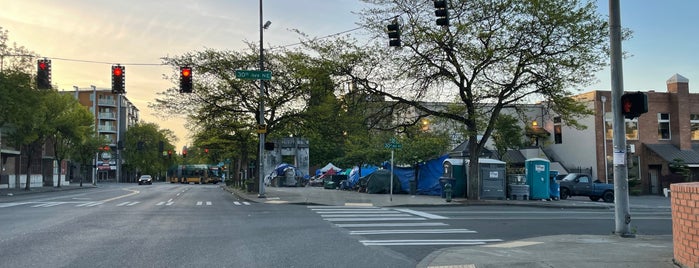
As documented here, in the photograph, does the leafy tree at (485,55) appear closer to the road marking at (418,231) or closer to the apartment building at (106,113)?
the road marking at (418,231)

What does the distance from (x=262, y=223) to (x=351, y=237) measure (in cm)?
380

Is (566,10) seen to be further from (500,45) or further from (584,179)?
(584,179)

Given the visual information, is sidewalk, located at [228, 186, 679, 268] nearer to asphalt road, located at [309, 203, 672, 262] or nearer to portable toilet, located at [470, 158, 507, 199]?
asphalt road, located at [309, 203, 672, 262]

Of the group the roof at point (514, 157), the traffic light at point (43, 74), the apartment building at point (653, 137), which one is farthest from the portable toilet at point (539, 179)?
the traffic light at point (43, 74)

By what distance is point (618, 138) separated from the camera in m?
12.5

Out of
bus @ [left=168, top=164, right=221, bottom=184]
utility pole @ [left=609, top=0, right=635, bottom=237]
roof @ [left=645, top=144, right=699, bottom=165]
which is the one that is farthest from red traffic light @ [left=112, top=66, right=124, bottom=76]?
bus @ [left=168, top=164, right=221, bottom=184]

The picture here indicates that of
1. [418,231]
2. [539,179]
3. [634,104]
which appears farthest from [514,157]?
[634,104]

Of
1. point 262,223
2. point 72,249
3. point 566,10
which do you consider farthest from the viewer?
point 566,10

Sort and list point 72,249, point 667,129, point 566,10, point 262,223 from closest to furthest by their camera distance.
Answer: point 72,249, point 262,223, point 566,10, point 667,129

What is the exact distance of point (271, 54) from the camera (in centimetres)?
3297

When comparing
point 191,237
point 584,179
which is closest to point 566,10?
point 584,179

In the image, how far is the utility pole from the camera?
40.4 ft

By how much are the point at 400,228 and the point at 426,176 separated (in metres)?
18.5

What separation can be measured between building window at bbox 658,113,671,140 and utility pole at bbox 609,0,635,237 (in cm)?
3452
